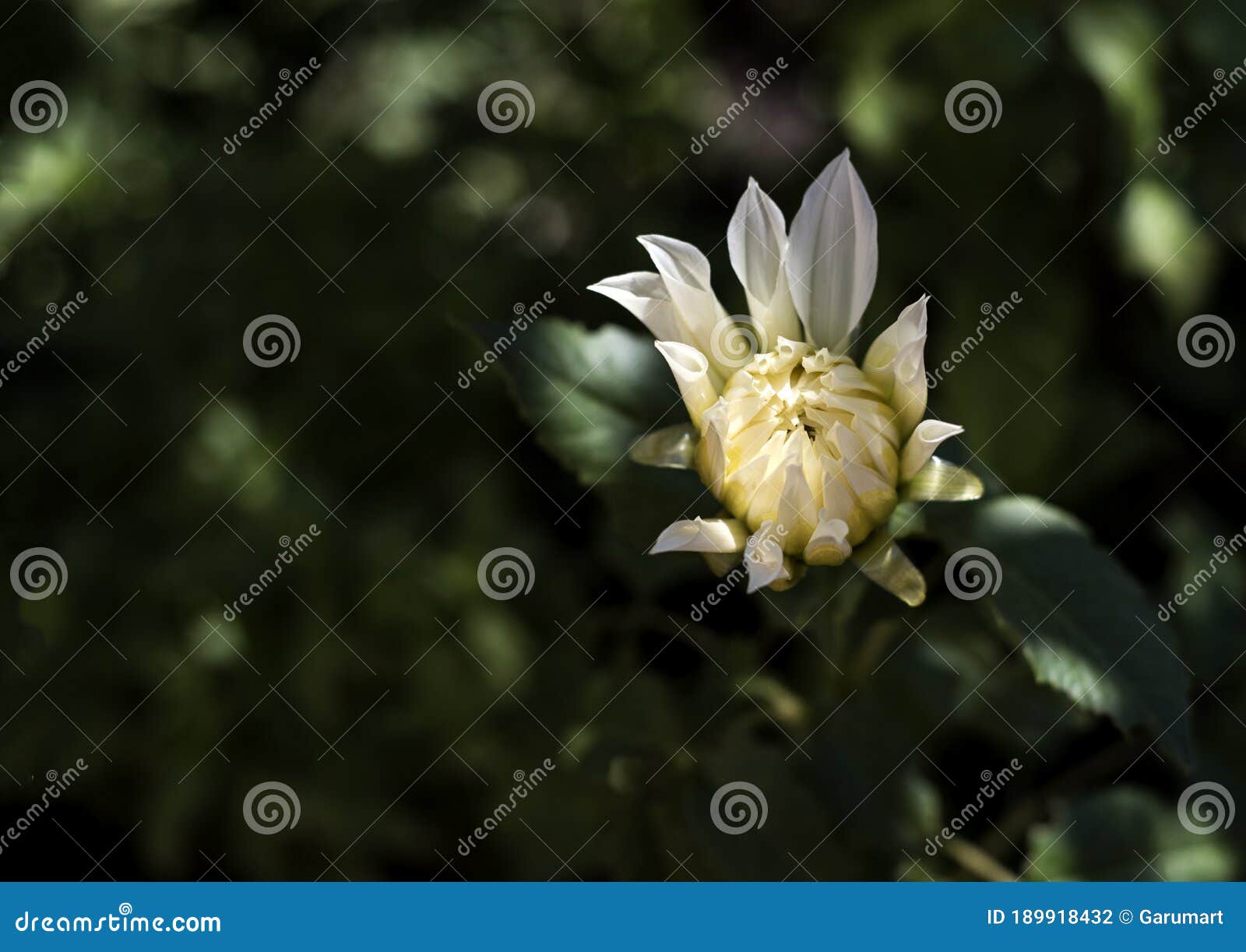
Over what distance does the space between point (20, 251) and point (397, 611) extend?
0.90 metres

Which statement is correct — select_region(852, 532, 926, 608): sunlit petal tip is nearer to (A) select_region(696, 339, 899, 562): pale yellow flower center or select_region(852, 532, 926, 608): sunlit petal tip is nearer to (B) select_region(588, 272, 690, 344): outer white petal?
(A) select_region(696, 339, 899, 562): pale yellow flower center

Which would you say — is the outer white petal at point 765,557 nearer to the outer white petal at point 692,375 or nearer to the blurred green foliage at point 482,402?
the outer white petal at point 692,375

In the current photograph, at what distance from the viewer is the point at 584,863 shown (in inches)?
73.2

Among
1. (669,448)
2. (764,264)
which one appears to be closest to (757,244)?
(764,264)

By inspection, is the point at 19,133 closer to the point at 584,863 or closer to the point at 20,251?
the point at 20,251

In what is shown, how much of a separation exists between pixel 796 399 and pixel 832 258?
170 mm

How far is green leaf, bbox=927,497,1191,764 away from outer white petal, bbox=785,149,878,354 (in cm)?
23

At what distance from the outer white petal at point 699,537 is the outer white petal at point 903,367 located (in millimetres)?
211

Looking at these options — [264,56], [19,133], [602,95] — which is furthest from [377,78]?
[19,133]

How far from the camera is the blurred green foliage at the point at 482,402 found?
1.84 m

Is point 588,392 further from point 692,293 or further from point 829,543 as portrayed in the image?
point 829,543

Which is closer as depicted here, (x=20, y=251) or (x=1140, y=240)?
(x=1140, y=240)

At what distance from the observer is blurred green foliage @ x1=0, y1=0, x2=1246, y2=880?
184cm

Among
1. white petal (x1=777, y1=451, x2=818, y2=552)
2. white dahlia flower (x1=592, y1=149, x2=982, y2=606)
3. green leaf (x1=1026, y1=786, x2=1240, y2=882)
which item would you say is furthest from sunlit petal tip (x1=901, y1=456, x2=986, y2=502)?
green leaf (x1=1026, y1=786, x2=1240, y2=882)
